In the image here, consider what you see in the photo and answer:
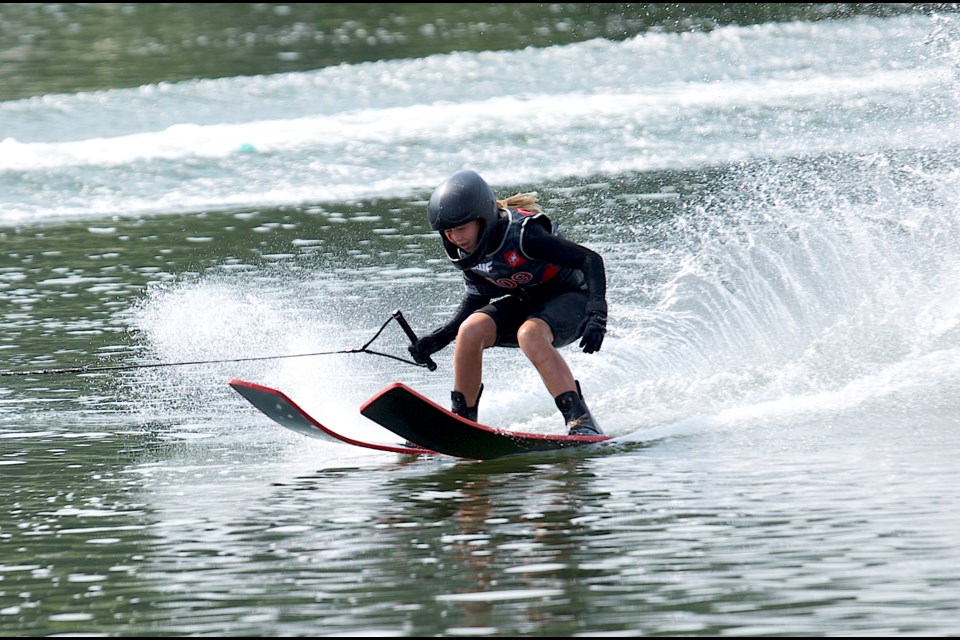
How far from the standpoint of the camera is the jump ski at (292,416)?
6094 millimetres

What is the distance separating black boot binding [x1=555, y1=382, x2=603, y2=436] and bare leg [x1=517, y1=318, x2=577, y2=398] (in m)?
0.03

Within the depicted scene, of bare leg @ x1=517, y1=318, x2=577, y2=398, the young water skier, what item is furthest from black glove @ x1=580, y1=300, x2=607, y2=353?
bare leg @ x1=517, y1=318, x2=577, y2=398

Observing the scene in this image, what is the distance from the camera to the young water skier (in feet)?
19.5

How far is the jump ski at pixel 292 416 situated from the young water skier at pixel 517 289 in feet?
1.10

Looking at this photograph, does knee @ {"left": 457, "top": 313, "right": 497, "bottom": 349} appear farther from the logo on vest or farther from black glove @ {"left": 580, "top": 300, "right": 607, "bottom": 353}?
black glove @ {"left": 580, "top": 300, "right": 607, "bottom": 353}

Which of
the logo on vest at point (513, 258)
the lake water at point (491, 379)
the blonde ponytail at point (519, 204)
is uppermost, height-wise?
the blonde ponytail at point (519, 204)

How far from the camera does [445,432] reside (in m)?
6.01

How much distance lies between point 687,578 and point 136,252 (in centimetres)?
898

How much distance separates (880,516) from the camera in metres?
4.86

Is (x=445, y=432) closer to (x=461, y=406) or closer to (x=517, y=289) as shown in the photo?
(x=461, y=406)

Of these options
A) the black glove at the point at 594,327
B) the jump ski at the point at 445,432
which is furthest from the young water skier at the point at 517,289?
the jump ski at the point at 445,432

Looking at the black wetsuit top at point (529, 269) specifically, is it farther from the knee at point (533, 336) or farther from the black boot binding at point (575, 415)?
the black boot binding at point (575, 415)

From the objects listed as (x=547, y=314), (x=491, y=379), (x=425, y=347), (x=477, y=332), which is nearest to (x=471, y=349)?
(x=477, y=332)

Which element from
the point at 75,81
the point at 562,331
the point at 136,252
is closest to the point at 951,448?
the point at 562,331
